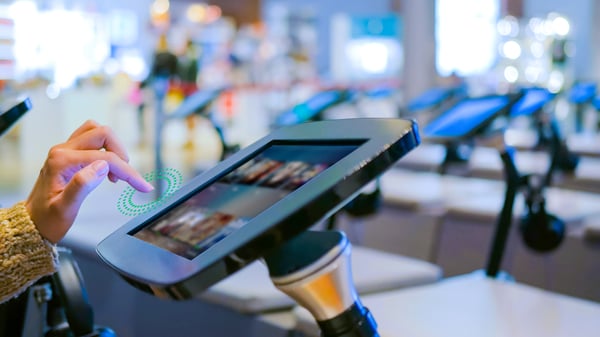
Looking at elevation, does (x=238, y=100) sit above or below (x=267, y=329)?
below

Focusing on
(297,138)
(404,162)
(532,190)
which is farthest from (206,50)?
(297,138)

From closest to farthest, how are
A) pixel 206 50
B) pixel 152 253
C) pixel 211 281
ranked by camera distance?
pixel 211 281 → pixel 152 253 → pixel 206 50

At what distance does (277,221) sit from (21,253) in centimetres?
38

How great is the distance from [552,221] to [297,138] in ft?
4.50

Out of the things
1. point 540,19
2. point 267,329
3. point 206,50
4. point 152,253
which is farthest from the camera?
point 206,50

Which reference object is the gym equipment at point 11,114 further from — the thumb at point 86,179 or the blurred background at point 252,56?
the blurred background at point 252,56

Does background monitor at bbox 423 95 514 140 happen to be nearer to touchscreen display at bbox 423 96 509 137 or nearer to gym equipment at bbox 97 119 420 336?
touchscreen display at bbox 423 96 509 137

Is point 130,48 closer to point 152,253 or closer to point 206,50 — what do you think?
point 206,50

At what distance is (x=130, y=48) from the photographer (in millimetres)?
12320

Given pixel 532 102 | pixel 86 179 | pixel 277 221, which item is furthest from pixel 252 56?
pixel 277 221

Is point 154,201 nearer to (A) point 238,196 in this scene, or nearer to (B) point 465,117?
(A) point 238,196

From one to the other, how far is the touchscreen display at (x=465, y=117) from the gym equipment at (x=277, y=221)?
3.32 ft

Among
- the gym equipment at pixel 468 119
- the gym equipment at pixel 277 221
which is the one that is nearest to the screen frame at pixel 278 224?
the gym equipment at pixel 277 221

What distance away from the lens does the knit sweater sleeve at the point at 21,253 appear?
2.79 ft
